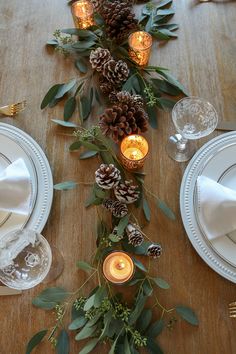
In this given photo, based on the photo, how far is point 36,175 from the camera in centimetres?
71

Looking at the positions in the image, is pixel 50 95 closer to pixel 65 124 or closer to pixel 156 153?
pixel 65 124

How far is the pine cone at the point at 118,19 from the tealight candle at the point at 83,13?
0.04m

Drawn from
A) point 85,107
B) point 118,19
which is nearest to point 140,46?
point 118,19

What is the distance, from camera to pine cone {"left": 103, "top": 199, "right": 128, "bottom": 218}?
2.16ft

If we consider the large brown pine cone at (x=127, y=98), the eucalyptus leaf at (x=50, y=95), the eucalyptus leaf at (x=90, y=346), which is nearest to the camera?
the eucalyptus leaf at (x=90, y=346)

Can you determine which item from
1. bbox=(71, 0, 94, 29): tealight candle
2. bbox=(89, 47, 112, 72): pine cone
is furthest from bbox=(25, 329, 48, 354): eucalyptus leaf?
bbox=(71, 0, 94, 29): tealight candle

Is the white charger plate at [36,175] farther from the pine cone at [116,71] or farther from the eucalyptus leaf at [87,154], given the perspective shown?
the pine cone at [116,71]

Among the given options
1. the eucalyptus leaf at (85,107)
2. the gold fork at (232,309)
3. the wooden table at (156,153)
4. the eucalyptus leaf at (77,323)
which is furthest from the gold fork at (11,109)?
the gold fork at (232,309)

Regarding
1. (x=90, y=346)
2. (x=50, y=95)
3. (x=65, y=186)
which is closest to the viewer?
(x=90, y=346)

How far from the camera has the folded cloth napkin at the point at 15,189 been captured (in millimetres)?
664

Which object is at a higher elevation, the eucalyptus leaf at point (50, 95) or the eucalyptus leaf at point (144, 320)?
the eucalyptus leaf at point (50, 95)

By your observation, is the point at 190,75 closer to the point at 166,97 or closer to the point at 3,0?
the point at 166,97

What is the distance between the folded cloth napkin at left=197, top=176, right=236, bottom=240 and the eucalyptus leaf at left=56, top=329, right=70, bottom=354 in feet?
0.97

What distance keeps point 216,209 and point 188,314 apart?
Answer: 184 mm
